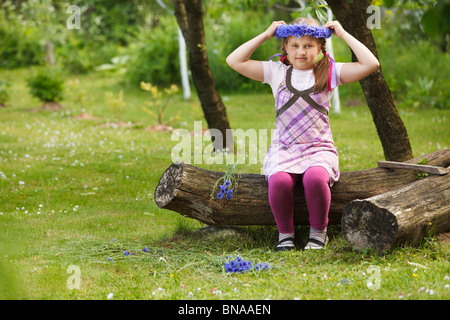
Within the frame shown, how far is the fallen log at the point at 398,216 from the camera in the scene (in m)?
3.52

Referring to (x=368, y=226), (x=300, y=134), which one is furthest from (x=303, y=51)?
(x=368, y=226)

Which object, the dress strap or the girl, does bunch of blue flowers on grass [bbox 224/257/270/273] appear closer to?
the girl

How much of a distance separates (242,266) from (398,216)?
104cm

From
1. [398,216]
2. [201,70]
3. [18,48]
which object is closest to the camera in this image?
[398,216]

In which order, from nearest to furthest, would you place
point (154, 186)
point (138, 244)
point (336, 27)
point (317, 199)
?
point (317, 199), point (336, 27), point (138, 244), point (154, 186)

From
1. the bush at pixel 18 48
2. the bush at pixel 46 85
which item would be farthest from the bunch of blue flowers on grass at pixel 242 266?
the bush at pixel 18 48

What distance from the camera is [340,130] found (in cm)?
973

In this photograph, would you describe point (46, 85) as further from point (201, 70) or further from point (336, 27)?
point (336, 27)

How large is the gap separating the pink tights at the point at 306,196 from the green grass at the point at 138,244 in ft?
0.77

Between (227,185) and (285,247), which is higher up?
(227,185)

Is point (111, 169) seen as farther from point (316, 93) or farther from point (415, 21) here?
point (415, 21)

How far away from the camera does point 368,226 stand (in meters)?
3.62

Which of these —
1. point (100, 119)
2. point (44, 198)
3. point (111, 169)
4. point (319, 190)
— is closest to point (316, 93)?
point (319, 190)

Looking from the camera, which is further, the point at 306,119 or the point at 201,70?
the point at 201,70
